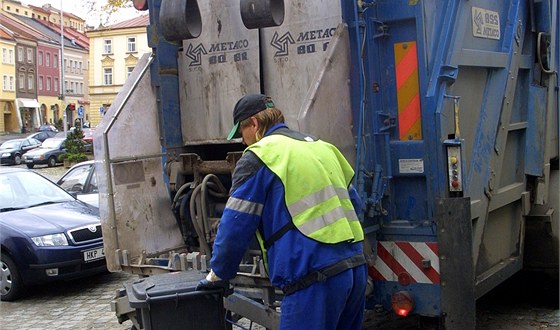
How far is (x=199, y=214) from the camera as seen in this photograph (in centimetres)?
474

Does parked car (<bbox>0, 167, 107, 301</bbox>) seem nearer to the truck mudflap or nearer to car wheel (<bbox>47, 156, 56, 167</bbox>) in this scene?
the truck mudflap

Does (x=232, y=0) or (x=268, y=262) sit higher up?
(x=232, y=0)

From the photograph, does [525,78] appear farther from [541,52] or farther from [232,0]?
[232,0]

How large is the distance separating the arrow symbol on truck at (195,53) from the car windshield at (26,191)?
13.9ft

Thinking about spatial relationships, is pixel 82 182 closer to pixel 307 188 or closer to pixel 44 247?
pixel 44 247

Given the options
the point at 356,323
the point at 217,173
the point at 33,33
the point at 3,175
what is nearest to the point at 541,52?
the point at 217,173

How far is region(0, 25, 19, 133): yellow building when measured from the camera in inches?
2031

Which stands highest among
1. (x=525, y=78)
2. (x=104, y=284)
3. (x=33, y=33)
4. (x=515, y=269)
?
(x=33, y=33)

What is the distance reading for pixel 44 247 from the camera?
7.73 m

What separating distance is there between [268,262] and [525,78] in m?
2.96

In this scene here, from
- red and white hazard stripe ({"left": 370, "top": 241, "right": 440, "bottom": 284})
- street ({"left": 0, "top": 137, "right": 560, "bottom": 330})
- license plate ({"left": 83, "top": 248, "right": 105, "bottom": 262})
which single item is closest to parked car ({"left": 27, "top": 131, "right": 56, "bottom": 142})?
street ({"left": 0, "top": 137, "right": 560, "bottom": 330})

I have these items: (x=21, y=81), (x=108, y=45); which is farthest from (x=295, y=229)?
(x=108, y=45)

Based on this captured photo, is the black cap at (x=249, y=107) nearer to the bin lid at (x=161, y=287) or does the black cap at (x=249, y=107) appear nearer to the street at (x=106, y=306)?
the bin lid at (x=161, y=287)

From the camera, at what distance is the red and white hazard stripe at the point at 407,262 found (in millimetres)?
4336
